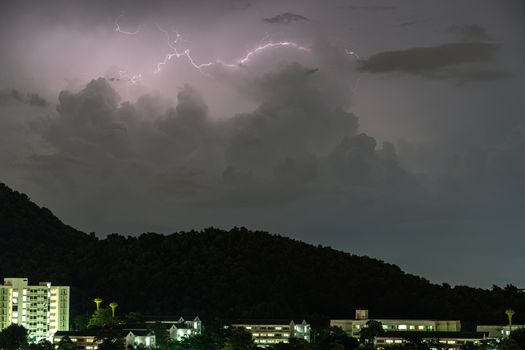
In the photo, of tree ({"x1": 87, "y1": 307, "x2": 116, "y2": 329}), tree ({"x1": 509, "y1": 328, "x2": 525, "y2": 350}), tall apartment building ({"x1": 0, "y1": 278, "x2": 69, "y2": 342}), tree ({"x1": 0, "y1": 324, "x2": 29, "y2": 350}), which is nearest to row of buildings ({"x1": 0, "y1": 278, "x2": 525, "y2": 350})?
tall apartment building ({"x1": 0, "y1": 278, "x2": 69, "y2": 342})

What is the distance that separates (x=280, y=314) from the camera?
251 ft

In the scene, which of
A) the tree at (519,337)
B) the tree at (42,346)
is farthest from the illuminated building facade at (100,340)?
the tree at (519,337)

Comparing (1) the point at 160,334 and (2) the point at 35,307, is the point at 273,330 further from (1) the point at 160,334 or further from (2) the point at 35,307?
(2) the point at 35,307

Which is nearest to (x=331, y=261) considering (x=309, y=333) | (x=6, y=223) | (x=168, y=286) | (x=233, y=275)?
(x=233, y=275)

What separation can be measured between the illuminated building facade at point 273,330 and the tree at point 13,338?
14189mm

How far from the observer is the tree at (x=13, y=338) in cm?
5938

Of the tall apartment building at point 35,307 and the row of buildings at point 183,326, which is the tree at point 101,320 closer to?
the row of buildings at point 183,326

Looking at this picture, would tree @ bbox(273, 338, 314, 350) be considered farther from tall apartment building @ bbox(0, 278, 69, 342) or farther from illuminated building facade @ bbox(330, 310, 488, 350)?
tall apartment building @ bbox(0, 278, 69, 342)

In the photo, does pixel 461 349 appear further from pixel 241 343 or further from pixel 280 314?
pixel 280 314

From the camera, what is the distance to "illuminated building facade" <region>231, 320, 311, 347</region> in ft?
222

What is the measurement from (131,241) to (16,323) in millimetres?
28692

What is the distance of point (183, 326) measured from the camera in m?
65.8

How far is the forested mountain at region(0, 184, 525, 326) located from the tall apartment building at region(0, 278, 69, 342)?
21.5 ft

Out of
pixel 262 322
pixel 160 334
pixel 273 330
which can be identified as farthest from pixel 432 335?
pixel 160 334
